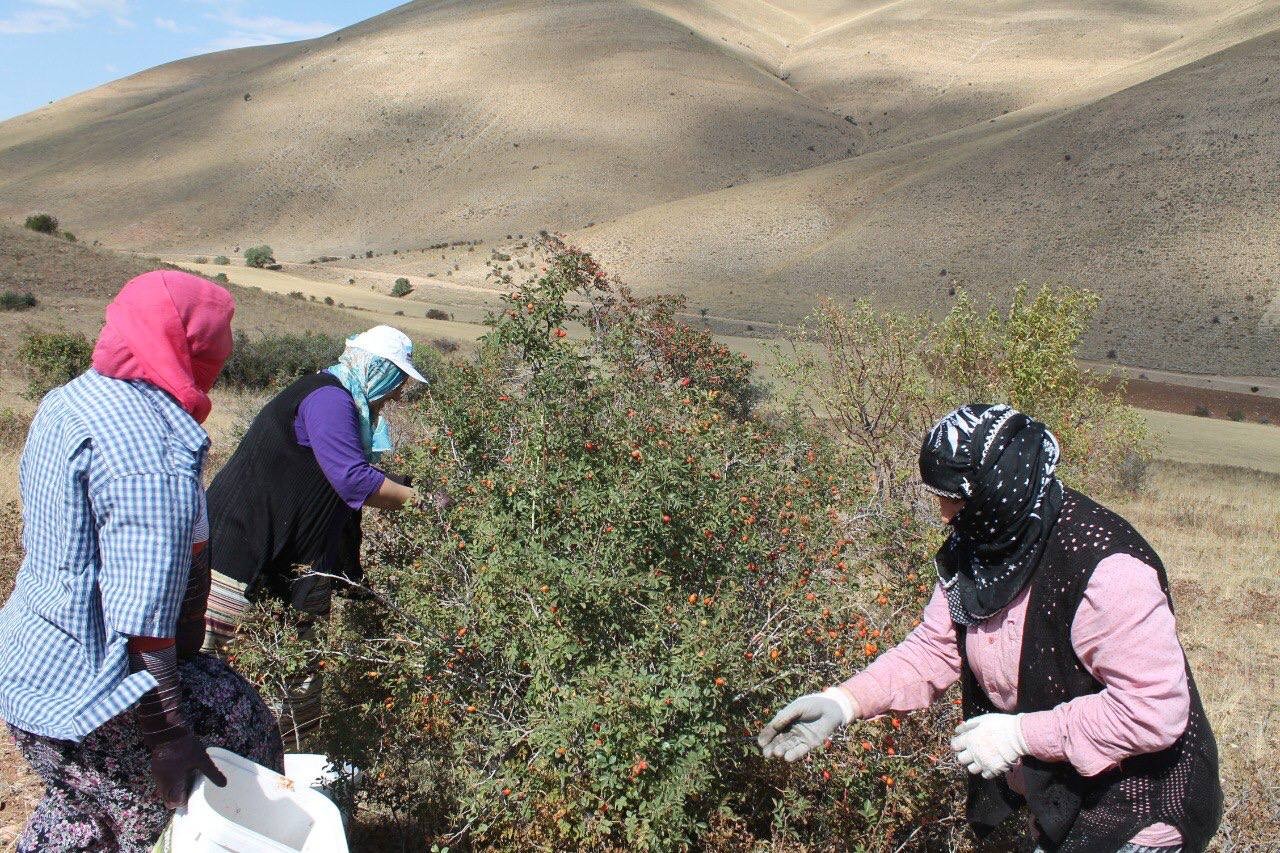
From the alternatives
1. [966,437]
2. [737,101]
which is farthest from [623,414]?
[737,101]

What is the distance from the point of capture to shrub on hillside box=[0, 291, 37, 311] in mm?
18823

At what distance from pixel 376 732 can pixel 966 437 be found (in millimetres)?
1941

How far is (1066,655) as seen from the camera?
2.08 m

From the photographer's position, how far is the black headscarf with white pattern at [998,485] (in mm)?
2064

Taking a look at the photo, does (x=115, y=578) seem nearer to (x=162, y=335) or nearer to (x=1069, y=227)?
(x=162, y=335)

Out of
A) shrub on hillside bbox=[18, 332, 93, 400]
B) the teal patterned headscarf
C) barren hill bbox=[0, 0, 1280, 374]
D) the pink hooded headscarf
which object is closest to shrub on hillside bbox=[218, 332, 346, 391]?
shrub on hillside bbox=[18, 332, 93, 400]

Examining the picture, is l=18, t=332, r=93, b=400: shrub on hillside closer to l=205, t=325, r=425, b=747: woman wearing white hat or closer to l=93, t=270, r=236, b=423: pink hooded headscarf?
l=205, t=325, r=425, b=747: woman wearing white hat

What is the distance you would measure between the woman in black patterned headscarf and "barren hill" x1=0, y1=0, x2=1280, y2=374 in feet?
142

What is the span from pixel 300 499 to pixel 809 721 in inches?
66.8

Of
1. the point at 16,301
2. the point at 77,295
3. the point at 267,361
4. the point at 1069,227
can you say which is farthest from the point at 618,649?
the point at 1069,227

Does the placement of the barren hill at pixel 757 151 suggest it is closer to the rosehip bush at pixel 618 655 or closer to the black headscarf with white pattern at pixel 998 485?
the rosehip bush at pixel 618 655

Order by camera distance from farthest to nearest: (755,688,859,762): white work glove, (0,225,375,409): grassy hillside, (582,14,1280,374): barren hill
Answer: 1. (582,14,1280,374): barren hill
2. (0,225,375,409): grassy hillside
3. (755,688,859,762): white work glove

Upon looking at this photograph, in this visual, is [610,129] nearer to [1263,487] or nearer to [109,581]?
[1263,487]

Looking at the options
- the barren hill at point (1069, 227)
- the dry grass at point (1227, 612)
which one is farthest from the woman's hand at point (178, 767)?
the barren hill at point (1069, 227)
